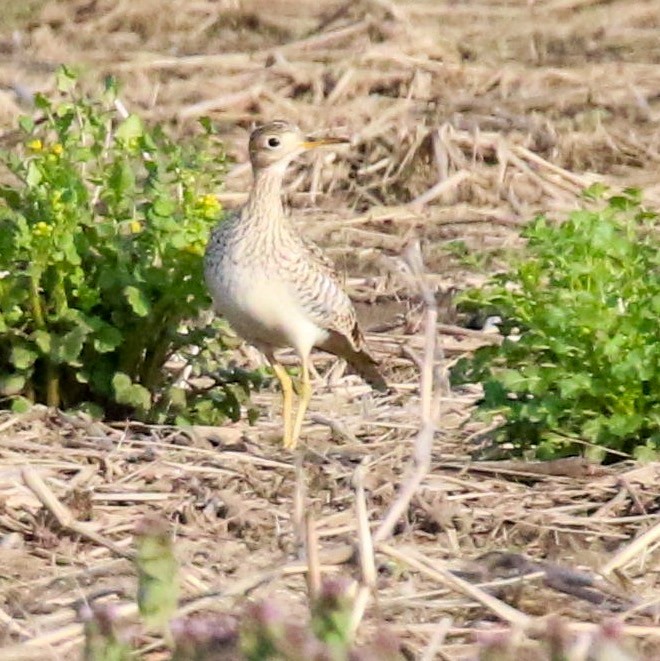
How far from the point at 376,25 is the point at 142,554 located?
962cm

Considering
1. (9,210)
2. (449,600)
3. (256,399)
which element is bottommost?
(256,399)

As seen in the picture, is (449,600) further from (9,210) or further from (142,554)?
(9,210)

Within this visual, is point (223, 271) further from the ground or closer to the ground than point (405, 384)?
further from the ground

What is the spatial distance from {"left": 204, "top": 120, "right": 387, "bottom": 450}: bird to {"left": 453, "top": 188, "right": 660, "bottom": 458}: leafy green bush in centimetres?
113

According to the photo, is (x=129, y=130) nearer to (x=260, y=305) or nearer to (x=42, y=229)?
(x=42, y=229)

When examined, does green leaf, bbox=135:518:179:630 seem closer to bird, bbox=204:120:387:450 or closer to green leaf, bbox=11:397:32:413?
green leaf, bbox=11:397:32:413

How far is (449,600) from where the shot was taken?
16.5ft

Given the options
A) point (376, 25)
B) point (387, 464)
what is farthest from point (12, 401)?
point (376, 25)

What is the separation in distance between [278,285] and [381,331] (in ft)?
5.60

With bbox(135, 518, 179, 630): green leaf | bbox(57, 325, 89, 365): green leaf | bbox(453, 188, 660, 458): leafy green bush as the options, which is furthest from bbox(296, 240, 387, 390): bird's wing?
bbox(135, 518, 179, 630): green leaf

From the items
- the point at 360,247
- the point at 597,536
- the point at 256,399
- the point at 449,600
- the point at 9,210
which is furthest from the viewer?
the point at 360,247

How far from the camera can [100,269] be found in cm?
688

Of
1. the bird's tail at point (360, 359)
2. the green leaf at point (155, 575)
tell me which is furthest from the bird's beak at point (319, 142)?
the green leaf at point (155, 575)

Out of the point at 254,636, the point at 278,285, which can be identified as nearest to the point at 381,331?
the point at 278,285
